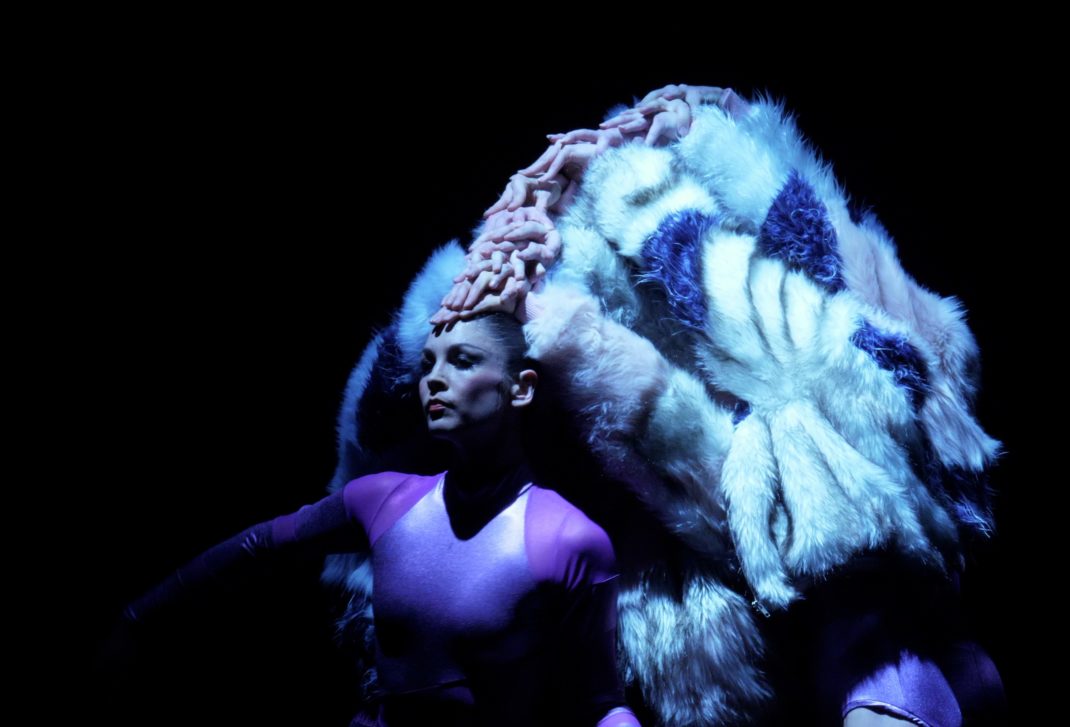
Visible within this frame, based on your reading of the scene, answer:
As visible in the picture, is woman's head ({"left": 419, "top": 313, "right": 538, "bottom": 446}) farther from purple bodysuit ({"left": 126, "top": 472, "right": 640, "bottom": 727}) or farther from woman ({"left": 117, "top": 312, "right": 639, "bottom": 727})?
purple bodysuit ({"left": 126, "top": 472, "right": 640, "bottom": 727})

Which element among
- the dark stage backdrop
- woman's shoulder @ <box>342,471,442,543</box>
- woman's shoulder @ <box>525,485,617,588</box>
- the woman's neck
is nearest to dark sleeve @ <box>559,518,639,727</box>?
woman's shoulder @ <box>525,485,617,588</box>

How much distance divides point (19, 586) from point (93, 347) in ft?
1.35

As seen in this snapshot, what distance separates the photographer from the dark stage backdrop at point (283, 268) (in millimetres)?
1639

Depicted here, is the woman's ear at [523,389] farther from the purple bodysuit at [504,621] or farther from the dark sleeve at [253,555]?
the dark sleeve at [253,555]

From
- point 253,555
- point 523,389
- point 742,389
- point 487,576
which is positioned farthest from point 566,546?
point 253,555

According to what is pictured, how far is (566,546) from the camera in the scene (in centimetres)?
117

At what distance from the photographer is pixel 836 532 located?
1141 mm

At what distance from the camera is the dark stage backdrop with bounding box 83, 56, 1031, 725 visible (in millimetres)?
1639

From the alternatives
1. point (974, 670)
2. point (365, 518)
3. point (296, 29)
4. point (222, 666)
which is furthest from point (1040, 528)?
point (296, 29)

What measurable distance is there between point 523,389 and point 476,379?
0.23 ft

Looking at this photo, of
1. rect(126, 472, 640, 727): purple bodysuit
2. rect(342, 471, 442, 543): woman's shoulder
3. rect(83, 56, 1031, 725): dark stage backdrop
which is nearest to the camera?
rect(126, 472, 640, 727): purple bodysuit

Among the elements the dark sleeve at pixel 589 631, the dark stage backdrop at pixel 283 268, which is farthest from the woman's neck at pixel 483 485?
the dark stage backdrop at pixel 283 268

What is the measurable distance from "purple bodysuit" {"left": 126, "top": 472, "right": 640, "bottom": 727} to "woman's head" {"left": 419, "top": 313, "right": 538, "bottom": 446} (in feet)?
0.35

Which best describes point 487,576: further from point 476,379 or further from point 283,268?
point 283,268
